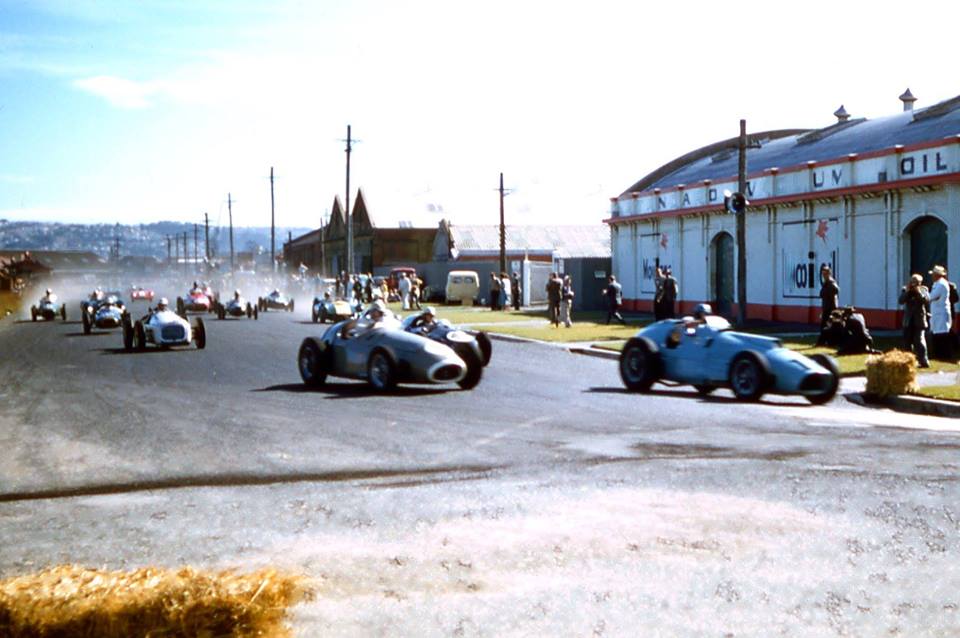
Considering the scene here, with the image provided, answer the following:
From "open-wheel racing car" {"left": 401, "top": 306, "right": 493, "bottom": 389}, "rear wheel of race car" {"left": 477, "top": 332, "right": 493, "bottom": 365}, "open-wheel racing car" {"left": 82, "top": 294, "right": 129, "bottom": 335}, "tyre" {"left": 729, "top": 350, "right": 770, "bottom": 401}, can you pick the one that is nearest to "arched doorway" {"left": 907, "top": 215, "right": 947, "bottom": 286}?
"rear wheel of race car" {"left": 477, "top": 332, "right": 493, "bottom": 365}

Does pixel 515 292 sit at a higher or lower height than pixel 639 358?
higher

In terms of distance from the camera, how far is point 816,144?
4019 centimetres

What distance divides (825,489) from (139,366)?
54.2ft

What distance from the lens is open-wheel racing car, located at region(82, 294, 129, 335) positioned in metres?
37.0

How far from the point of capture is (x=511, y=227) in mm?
84438

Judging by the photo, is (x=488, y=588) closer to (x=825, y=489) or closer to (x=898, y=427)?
(x=825, y=489)

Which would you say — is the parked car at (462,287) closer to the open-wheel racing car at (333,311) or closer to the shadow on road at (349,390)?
the open-wheel racing car at (333,311)

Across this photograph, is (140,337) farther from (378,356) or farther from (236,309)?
(236,309)

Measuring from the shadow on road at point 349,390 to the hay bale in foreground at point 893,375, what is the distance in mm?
6101

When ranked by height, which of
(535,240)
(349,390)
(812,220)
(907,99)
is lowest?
(349,390)

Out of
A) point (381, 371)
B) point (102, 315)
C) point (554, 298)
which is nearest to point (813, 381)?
point (381, 371)

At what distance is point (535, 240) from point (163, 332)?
57.7 m

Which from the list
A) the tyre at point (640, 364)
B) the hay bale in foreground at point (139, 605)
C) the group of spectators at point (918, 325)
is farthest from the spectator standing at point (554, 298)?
the hay bale in foreground at point (139, 605)

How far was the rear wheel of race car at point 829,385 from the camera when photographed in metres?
15.5
